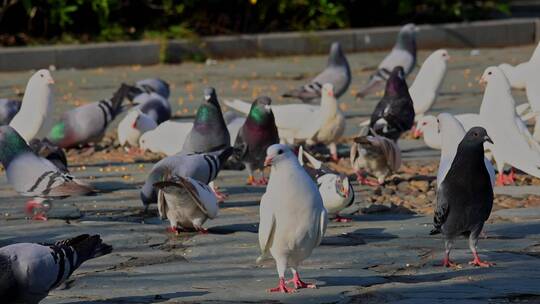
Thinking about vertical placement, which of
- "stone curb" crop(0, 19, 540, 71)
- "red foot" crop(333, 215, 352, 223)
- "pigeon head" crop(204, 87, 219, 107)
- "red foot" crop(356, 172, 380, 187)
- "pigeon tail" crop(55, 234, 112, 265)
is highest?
"pigeon head" crop(204, 87, 219, 107)

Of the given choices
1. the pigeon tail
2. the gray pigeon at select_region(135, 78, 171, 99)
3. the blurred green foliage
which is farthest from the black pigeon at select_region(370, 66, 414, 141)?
the blurred green foliage

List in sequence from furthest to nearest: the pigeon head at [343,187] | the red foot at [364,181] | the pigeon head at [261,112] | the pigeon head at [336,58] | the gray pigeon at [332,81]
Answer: the pigeon head at [336,58], the gray pigeon at [332,81], the red foot at [364,181], the pigeon head at [261,112], the pigeon head at [343,187]

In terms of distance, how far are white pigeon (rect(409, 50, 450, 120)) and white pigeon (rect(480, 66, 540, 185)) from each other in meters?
2.06

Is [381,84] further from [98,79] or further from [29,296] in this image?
[29,296]

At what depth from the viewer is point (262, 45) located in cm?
1568

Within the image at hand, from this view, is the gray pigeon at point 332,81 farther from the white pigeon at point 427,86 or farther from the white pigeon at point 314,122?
the white pigeon at point 314,122

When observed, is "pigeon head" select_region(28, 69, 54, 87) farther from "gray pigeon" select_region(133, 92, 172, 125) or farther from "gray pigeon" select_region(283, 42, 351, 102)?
"gray pigeon" select_region(283, 42, 351, 102)

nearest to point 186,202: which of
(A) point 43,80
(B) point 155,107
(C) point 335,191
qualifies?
(C) point 335,191

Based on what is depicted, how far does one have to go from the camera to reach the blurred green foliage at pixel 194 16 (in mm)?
15578

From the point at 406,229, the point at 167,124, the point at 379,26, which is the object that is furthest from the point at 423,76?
the point at 379,26

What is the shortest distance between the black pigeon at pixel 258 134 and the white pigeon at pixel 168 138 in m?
0.71

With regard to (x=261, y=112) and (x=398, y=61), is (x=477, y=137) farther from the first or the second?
(x=398, y=61)

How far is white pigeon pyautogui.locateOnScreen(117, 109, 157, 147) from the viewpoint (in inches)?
370

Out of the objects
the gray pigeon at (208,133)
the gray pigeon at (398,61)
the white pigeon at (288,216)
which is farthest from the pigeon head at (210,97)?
the gray pigeon at (398,61)
